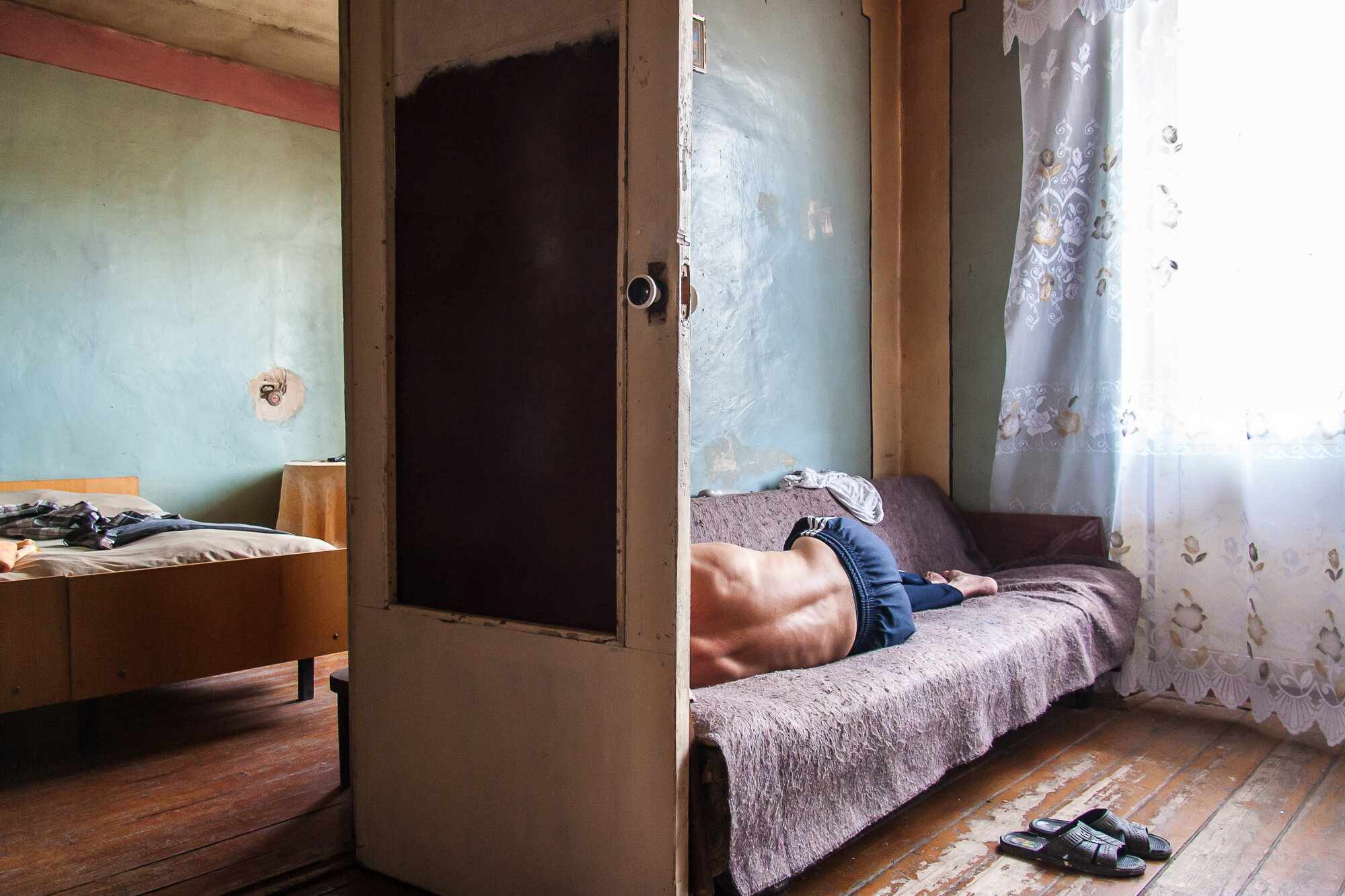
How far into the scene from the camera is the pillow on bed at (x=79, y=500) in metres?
3.42

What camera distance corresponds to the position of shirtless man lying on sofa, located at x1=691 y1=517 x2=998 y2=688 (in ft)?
5.51

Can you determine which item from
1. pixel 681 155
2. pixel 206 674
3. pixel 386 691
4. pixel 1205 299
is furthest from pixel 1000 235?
pixel 206 674

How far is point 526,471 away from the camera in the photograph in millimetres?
1526

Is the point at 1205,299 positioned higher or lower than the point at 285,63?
lower

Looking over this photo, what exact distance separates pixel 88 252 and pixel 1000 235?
13.8 ft

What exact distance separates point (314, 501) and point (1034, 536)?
355cm

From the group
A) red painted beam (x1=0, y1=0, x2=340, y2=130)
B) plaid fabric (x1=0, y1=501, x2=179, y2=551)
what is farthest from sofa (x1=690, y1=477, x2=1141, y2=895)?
red painted beam (x1=0, y1=0, x2=340, y2=130)

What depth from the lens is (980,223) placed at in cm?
332

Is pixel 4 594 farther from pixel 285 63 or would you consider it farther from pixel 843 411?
pixel 285 63

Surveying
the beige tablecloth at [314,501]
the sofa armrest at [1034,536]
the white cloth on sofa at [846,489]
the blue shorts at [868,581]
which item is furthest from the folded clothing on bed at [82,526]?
the sofa armrest at [1034,536]

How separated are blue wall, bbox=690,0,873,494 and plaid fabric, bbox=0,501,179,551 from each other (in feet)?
6.29

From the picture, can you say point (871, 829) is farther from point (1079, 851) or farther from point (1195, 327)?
point (1195, 327)

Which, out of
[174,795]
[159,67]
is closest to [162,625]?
[174,795]

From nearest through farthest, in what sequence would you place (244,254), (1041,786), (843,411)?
(1041,786), (843,411), (244,254)
